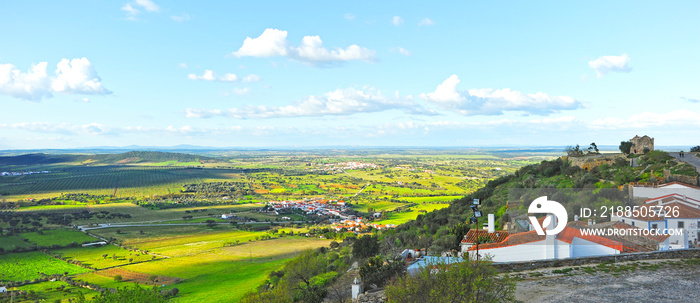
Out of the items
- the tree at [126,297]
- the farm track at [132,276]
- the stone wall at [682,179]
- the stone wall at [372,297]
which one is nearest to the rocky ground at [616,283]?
the stone wall at [372,297]

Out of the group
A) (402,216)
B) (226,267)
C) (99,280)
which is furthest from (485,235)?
(402,216)

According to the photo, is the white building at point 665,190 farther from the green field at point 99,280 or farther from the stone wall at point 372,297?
the green field at point 99,280

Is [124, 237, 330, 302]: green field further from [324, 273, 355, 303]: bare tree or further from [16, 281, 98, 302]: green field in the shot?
[324, 273, 355, 303]: bare tree

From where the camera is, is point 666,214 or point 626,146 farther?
point 626,146

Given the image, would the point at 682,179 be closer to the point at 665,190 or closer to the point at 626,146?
the point at 665,190

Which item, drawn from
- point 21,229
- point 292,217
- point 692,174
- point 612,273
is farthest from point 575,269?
point 21,229
